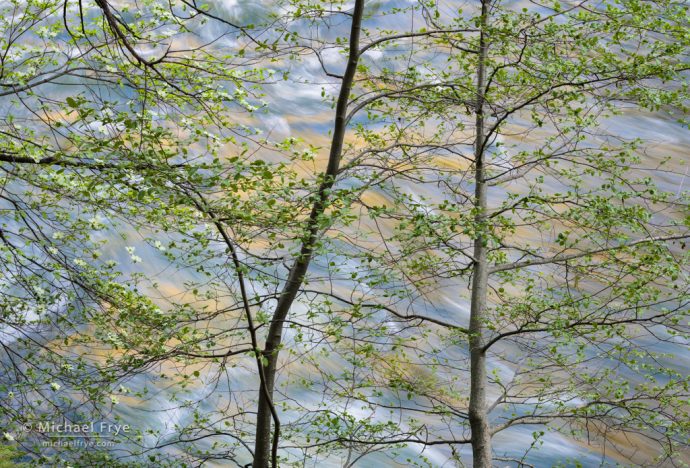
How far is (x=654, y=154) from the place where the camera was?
54.2ft

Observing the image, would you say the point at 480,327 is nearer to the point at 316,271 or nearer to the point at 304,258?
the point at 304,258

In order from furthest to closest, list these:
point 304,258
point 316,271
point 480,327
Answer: point 316,271 < point 480,327 < point 304,258

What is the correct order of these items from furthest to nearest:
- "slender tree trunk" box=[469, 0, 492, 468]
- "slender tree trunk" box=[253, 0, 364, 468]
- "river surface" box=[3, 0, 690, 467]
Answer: "river surface" box=[3, 0, 690, 467]
"slender tree trunk" box=[469, 0, 492, 468]
"slender tree trunk" box=[253, 0, 364, 468]

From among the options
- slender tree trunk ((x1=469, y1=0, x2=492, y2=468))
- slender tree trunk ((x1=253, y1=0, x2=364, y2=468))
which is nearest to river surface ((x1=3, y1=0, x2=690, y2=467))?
slender tree trunk ((x1=469, y1=0, x2=492, y2=468))

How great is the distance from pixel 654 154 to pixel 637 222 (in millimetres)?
11817

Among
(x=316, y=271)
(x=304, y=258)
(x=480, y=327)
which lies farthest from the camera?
(x=316, y=271)

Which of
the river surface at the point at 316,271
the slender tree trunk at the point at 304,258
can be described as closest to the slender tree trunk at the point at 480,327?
the river surface at the point at 316,271

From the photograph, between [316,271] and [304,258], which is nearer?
[304,258]

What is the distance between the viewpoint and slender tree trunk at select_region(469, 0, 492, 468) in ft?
20.3

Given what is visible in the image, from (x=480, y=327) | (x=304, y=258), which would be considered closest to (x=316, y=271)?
(x=480, y=327)

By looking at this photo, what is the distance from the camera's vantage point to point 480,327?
21.2ft

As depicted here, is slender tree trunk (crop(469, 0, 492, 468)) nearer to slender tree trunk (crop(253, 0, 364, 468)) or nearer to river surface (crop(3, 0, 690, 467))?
river surface (crop(3, 0, 690, 467))

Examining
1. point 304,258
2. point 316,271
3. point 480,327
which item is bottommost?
point 304,258

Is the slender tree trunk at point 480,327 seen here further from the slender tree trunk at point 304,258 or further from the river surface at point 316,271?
the slender tree trunk at point 304,258
